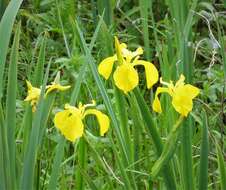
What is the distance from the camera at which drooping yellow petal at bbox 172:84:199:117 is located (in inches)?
35.8

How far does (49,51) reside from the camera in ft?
8.66

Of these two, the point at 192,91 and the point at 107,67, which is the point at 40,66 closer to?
the point at 107,67

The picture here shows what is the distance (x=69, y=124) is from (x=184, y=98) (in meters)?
0.17

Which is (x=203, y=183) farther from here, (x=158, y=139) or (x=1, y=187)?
(x=1, y=187)

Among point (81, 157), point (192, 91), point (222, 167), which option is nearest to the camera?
point (192, 91)

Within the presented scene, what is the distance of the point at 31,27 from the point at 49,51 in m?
0.32

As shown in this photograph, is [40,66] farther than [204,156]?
Yes

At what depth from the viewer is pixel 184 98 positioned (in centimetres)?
91

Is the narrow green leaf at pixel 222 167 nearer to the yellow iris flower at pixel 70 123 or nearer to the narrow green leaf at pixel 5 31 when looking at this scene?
the yellow iris flower at pixel 70 123

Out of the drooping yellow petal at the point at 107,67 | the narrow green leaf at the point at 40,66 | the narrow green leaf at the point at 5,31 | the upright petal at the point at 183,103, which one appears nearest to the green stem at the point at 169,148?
the upright petal at the point at 183,103

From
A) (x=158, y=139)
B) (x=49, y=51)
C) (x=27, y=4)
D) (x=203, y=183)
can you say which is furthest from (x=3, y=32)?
(x=27, y=4)

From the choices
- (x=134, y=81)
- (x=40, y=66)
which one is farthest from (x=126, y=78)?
(x=40, y=66)

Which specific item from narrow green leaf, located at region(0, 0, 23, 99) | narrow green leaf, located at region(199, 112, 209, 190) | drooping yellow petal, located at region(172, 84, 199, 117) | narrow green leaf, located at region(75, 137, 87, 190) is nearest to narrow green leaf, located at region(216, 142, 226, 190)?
narrow green leaf, located at region(199, 112, 209, 190)

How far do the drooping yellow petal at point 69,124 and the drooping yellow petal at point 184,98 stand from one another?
0.15 m
